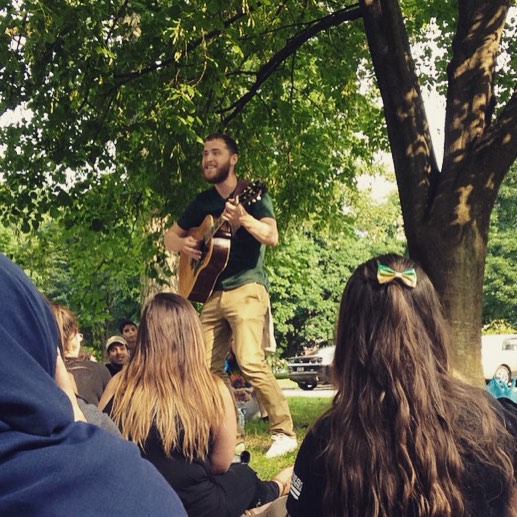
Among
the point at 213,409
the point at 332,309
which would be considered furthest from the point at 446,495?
the point at 332,309

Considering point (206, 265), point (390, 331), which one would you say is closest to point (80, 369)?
point (206, 265)

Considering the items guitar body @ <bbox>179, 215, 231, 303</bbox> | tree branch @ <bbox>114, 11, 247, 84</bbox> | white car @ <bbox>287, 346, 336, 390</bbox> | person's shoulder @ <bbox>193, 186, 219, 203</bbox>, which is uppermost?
tree branch @ <bbox>114, 11, 247, 84</bbox>

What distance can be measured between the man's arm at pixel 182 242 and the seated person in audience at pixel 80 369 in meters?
1.25

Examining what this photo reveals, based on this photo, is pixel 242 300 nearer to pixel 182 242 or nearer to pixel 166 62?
pixel 182 242

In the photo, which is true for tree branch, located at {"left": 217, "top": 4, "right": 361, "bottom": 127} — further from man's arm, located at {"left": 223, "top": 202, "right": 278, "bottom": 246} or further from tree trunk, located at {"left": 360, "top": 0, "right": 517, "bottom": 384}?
man's arm, located at {"left": 223, "top": 202, "right": 278, "bottom": 246}

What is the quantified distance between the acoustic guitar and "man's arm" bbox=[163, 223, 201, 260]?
4cm

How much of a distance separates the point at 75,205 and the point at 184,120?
10.9ft

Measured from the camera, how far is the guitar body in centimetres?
609

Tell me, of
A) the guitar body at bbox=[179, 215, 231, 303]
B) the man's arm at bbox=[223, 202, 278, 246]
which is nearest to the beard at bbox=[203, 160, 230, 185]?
the guitar body at bbox=[179, 215, 231, 303]

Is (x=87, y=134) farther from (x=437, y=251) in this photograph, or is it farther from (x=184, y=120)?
(x=437, y=251)

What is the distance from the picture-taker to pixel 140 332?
391 centimetres

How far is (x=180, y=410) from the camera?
370cm

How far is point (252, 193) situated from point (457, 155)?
227cm

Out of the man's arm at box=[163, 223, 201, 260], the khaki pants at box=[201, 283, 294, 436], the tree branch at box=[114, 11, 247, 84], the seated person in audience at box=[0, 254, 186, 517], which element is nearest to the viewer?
the seated person in audience at box=[0, 254, 186, 517]
